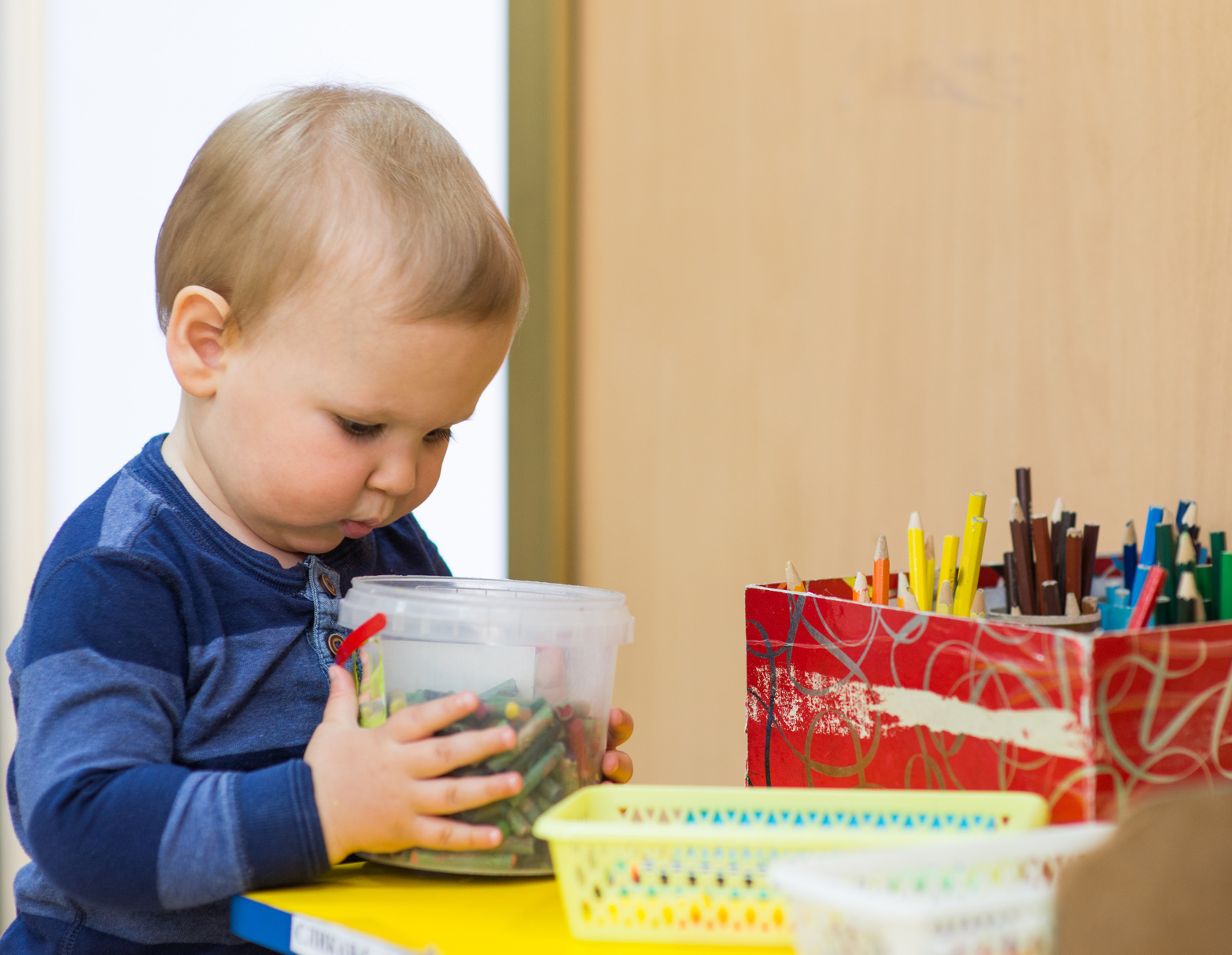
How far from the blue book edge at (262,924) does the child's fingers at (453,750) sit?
0.08 metres

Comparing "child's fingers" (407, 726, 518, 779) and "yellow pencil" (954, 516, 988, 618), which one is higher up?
"yellow pencil" (954, 516, 988, 618)

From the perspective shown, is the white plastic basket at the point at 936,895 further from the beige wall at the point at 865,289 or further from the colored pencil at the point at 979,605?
the beige wall at the point at 865,289

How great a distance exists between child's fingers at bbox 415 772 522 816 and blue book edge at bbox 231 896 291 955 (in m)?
0.07

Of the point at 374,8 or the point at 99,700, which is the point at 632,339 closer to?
A: the point at 374,8

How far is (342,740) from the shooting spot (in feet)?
1.72

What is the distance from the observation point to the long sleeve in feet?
1.63

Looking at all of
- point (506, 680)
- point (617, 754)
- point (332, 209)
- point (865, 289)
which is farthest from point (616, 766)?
point (865, 289)

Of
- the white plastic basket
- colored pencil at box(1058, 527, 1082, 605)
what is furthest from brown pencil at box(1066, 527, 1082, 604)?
the white plastic basket

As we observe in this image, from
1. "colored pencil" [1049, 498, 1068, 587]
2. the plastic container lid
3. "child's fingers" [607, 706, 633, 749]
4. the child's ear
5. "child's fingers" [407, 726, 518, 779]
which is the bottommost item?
"child's fingers" [607, 706, 633, 749]

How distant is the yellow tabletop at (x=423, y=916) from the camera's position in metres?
0.44

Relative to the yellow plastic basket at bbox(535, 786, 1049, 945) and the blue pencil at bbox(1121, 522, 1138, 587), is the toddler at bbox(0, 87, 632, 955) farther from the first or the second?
the blue pencil at bbox(1121, 522, 1138, 587)

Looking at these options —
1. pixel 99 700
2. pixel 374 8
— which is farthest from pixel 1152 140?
pixel 374 8

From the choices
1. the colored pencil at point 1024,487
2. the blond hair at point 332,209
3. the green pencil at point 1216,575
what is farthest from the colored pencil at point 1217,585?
the blond hair at point 332,209

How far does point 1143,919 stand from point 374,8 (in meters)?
1.25
